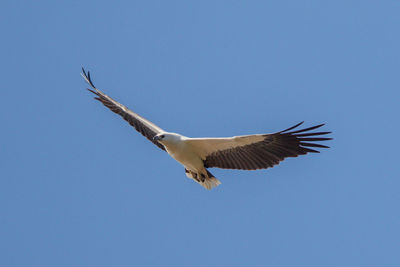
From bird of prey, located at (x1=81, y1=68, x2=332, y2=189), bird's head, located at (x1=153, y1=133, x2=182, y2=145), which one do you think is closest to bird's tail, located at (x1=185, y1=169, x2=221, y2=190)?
bird of prey, located at (x1=81, y1=68, x2=332, y2=189)

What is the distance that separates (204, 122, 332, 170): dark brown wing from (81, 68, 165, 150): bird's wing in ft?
5.04

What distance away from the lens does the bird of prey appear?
11789 millimetres

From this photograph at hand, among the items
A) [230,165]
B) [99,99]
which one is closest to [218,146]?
[230,165]

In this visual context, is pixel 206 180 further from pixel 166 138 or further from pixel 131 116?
pixel 131 116

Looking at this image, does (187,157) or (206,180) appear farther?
(206,180)

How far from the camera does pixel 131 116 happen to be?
46.4 feet

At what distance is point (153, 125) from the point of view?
1380 centimetres

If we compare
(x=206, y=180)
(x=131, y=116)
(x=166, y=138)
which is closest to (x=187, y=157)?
(x=166, y=138)

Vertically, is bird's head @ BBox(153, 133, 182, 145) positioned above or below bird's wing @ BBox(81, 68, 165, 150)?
below

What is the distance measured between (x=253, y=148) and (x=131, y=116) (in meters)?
3.21

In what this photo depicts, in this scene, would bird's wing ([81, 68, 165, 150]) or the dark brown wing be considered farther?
bird's wing ([81, 68, 165, 150])

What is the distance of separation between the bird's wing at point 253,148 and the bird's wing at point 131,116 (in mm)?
1353

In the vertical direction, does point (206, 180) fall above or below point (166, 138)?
below

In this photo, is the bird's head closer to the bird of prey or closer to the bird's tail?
the bird of prey
